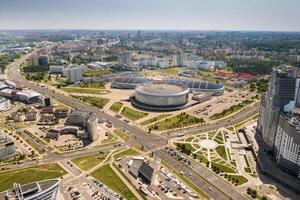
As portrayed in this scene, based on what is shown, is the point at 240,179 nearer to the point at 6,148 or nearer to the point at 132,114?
the point at 132,114

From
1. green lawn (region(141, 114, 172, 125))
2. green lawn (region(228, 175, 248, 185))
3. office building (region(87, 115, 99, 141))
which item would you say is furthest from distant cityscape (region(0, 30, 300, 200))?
green lawn (region(228, 175, 248, 185))

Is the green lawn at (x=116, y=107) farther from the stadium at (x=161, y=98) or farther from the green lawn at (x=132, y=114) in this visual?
the stadium at (x=161, y=98)

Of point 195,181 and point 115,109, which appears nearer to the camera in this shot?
point 195,181

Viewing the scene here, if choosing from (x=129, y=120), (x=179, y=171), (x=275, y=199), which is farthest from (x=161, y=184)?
(x=129, y=120)

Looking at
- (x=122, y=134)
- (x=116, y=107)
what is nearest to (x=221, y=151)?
(x=122, y=134)

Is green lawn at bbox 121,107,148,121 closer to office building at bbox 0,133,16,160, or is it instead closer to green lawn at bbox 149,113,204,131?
green lawn at bbox 149,113,204,131

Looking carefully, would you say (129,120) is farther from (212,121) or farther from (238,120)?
(238,120)
